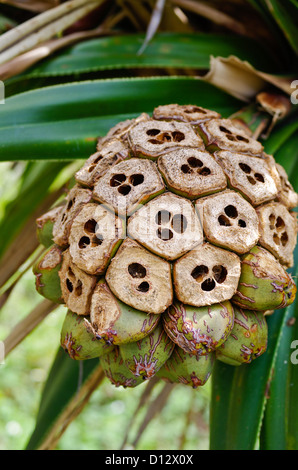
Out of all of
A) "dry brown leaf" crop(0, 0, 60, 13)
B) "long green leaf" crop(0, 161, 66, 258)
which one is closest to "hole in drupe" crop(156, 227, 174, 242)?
"long green leaf" crop(0, 161, 66, 258)

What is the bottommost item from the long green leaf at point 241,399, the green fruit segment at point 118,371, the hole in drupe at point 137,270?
the long green leaf at point 241,399

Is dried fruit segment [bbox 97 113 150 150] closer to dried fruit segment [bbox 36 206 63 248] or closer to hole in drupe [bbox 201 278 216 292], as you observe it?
dried fruit segment [bbox 36 206 63 248]

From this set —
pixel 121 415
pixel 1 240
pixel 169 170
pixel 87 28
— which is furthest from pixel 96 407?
pixel 169 170

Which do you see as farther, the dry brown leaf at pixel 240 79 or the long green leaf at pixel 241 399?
the dry brown leaf at pixel 240 79

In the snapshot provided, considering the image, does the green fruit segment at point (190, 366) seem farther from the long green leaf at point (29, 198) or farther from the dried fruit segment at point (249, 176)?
the long green leaf at point (29, 198)

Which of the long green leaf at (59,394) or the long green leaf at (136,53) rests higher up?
the long green leaf at (136,53)

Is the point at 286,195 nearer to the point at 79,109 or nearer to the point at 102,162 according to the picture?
the point at 102,162

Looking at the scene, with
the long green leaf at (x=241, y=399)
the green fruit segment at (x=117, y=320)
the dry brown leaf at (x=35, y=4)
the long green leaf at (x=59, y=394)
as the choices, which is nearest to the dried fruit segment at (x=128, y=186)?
the green fruit segment at (x=117, y=320)
